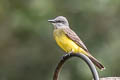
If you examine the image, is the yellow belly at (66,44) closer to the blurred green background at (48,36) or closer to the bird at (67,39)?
the bird at (67,39)

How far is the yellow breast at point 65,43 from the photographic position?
7.03 m

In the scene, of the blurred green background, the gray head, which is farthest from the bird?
the blurred green background

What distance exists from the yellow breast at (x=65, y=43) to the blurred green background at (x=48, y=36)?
1.77m

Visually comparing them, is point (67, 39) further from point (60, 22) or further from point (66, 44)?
point (60, 22)

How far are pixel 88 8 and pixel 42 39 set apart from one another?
50.3 inches

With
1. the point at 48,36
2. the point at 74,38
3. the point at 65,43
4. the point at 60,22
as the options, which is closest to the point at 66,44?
the point at 65,43

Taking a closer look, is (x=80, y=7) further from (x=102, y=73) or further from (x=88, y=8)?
(x=102, y=73)

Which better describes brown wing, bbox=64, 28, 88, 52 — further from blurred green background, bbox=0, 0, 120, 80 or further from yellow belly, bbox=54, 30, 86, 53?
blurred green background, bbox=0, 0, 120, 80

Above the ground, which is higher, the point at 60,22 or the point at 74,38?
the point at 60,22

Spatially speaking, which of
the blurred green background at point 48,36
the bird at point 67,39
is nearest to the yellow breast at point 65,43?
the bird at point 67,39

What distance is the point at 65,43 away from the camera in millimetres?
7070

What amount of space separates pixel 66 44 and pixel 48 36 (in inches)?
120

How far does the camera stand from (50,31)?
32.4 feet

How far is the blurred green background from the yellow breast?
5.80ft
